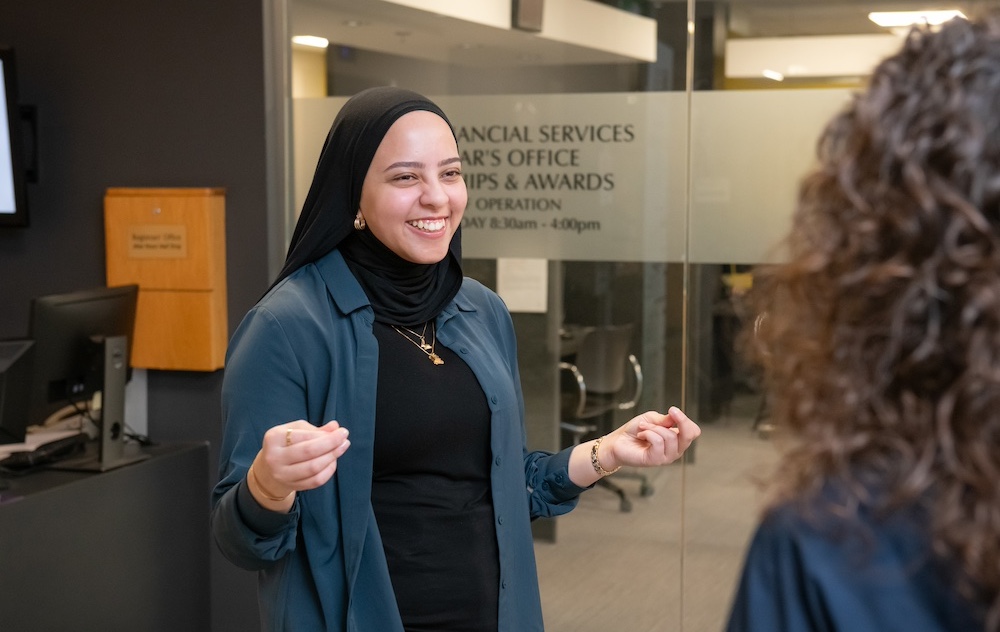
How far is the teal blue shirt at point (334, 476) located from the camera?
5.86 ft

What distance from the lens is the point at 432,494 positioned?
1.87 m

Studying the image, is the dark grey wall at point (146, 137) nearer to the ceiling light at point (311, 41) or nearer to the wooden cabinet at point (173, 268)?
the wooden cabinet at point (173, 268)

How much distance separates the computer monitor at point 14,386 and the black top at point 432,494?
182cm

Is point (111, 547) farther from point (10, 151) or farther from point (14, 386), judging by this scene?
point (10, 151)

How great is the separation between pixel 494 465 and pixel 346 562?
0.31 meters

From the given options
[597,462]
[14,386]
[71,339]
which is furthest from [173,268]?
[597,462]

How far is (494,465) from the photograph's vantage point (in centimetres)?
194

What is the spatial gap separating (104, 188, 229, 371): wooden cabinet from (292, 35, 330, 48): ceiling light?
618mm

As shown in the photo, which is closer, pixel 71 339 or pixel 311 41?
pixel 71 339

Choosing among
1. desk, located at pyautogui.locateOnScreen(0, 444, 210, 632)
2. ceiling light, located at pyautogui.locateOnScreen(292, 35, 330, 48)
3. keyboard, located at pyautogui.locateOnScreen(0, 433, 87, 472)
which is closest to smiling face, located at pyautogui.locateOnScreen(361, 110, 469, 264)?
desk, located at pyautogui.locateOnScreen(0, 444, 210, 632)

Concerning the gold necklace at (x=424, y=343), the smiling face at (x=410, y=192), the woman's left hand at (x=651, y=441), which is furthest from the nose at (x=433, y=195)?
the woman's left hand at (x=651, y=441)

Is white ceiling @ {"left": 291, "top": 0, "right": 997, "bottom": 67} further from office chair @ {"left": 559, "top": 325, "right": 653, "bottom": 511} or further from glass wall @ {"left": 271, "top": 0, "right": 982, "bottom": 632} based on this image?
office chair @ {"left": 559, "top": 325, "right": 653, "bottom": 511}

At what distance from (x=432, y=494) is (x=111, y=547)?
1.94 metres

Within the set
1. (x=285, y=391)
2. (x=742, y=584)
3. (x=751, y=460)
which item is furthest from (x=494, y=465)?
(x=751, y=460)
